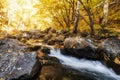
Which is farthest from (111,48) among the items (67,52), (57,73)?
(57,73)

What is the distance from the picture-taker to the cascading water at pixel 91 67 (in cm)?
785

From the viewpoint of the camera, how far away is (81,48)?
9.42 metres

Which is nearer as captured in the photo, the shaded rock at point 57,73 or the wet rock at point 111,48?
the shaded rock at point 57,73

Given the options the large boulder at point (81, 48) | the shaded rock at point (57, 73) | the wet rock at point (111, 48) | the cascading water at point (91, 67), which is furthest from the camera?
the large boulder at point (81, 48)

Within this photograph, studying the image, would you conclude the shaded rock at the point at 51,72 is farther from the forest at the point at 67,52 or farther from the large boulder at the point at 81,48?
the large boulder at the point at 81,48

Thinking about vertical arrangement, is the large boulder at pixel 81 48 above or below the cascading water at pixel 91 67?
above

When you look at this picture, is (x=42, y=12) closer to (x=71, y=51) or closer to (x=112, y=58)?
(x=71, y=51)

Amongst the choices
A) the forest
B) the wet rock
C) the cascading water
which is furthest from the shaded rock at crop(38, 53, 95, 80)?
the wet rock

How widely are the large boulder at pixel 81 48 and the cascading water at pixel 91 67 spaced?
0.89ft

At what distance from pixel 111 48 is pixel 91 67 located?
52.1 inches

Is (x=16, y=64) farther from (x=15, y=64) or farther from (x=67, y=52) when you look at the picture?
(x=67, y=52)

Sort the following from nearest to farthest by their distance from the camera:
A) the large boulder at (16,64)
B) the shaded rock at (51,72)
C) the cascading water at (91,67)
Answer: the large boulder at (16,64), the shaded rock at (51,72), the cascading water at (91,67)

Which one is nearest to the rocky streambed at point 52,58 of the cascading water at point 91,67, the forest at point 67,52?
the forest at point 67,52

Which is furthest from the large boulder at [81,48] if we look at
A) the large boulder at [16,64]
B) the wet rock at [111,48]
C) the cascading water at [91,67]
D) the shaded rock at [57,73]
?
the large boulder at [16,64]
